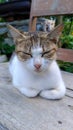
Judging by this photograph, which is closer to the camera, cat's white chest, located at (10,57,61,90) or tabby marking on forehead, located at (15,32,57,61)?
tabby marking on forehead, located at (15,32,57,61)

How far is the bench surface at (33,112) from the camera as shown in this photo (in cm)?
78

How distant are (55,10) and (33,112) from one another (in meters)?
1.31

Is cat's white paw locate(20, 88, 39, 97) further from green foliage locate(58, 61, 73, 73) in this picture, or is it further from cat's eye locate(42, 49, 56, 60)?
green foliage locate(58, 61, 73, 73)

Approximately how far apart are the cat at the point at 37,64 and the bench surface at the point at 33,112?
0.04m

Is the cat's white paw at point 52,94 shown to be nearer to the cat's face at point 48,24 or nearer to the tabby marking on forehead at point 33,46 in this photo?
the tabby marking on forehead at point 33,46

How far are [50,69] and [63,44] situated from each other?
171 centimetres

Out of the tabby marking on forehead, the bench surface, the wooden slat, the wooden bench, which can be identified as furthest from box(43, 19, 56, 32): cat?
the tabby marking on forehead

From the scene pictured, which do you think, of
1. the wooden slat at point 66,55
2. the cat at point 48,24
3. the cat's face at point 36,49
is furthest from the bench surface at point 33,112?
the cat at point 48,24

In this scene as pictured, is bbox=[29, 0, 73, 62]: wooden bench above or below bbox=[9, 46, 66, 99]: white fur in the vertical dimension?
above

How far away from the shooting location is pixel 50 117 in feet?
2.80

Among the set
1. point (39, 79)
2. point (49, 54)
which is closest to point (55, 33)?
point (49, 54)

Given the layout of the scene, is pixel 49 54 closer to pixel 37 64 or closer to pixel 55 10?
pixel 37 64

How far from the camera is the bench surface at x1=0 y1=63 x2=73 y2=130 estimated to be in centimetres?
78

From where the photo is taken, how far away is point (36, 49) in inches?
35.5
